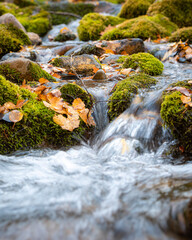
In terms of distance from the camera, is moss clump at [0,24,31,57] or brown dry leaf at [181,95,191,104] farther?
moss clump at [0,24,31,57]

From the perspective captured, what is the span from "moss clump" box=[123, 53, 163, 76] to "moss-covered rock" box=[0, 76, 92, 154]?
7.07 ft

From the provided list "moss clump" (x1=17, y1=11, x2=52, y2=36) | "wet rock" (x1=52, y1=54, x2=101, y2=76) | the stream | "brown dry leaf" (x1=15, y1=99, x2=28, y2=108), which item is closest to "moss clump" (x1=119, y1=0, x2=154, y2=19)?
"moss clump" (x1=17, y1=11, x2=52, y2=36)

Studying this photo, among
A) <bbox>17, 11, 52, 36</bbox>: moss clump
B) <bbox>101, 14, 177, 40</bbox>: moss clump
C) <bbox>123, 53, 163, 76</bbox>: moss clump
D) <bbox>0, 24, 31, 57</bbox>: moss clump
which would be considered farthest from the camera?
<bbox>17, 11, 52, 36</bbox>: moss clump

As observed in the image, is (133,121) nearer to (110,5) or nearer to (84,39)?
(84,39)

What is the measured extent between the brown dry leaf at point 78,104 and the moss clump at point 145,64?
1805 millimetres

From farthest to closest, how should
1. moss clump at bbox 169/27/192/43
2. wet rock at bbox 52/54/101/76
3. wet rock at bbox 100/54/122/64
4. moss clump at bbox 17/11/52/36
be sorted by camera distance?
moss clump at bbox 17/11/52/36
moss clump at bbox 169/27/192/43
wet rock at bbox 100/54/122/64
wet rock at bbox 52/54/101/76

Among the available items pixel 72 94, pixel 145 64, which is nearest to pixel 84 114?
pixel 72 94

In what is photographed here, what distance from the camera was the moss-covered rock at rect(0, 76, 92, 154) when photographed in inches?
86.1

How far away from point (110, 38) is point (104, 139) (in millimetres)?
6093

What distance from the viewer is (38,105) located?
98.3 inches

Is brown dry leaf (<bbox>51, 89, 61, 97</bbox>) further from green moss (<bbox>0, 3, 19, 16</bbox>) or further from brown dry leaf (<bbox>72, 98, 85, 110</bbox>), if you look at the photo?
green moss (<bbox>0, 3, 19, 16</bbox>)

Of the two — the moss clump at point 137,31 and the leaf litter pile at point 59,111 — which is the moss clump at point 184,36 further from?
the leaf litter pile at point 59,111

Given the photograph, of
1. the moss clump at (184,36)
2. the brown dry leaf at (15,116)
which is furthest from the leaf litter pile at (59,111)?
the moss clump at (184,36)

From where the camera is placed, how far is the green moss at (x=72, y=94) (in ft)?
8.93
